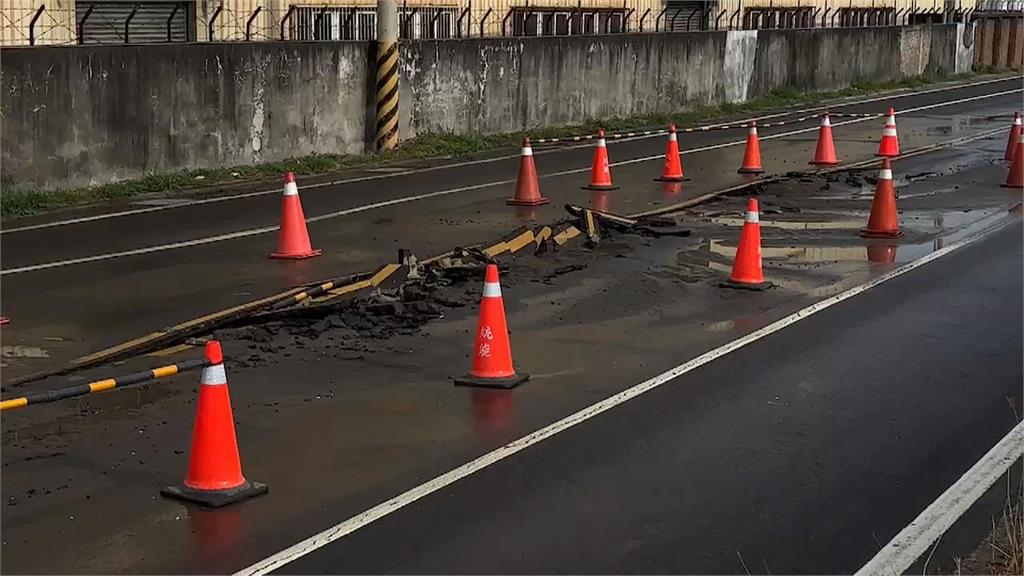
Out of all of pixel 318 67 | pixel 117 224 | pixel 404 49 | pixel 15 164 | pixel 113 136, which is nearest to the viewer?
pixel 117 224

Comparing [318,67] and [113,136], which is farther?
[318,67]

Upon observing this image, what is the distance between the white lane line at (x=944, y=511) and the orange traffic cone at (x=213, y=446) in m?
3.08

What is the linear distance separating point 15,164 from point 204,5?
9192 mm

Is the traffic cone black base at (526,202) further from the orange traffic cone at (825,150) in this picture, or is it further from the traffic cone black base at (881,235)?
the orange traffic cone at (825,150)

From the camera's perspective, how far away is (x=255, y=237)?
16.2m

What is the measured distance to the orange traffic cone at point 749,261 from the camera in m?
13.2

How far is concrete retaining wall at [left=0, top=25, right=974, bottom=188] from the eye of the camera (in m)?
19.4

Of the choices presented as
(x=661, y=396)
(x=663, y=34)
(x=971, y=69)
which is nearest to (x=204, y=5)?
(x=663, y=34)

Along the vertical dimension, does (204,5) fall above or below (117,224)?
above

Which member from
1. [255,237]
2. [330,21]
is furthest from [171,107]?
[330,21]

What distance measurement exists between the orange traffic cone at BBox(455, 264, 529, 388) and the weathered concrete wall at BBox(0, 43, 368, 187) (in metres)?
10.8

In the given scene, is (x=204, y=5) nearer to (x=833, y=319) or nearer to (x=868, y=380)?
(x=833, y=319)

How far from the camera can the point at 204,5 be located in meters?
27.2

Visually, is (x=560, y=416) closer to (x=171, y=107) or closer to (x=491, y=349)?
(x=491, y=349)
